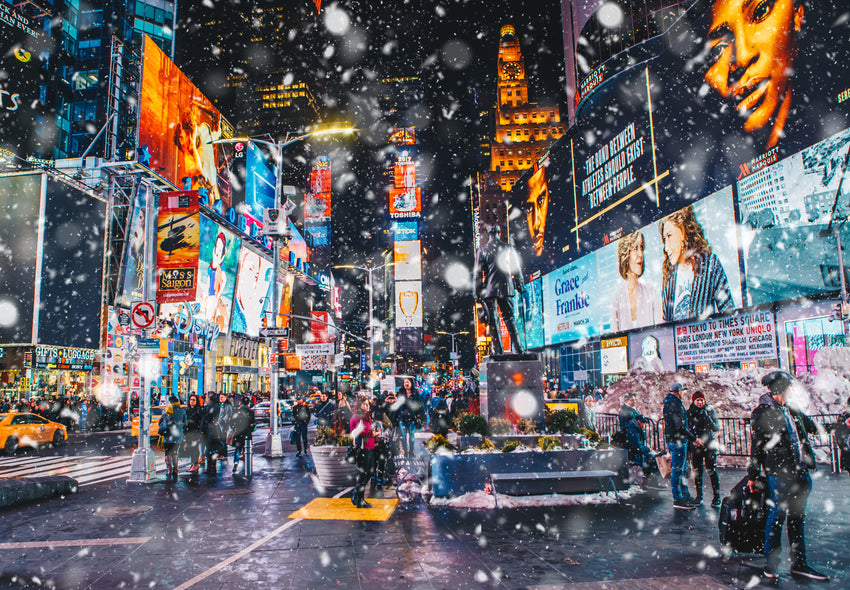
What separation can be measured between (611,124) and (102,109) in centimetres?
4929

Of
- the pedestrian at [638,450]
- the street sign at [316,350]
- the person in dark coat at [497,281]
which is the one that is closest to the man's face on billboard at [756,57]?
the person in dark coat at [497,281]

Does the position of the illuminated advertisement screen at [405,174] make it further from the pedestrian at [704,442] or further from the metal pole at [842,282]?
the pedestrian at [704,442]

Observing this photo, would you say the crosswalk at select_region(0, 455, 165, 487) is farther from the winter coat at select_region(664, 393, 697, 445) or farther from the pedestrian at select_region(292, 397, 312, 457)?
the winter coat at select_region(664, 393, 697, 445)

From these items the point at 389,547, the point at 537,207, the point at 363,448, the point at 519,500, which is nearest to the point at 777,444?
the point at 389,547

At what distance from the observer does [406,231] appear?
10606 cm

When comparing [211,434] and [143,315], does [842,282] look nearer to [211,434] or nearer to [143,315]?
[211,434]

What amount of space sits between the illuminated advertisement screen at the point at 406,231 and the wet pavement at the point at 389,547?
314ft

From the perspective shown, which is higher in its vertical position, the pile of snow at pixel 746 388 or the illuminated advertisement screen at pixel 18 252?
the illuminated advertisement screen at pixel 18 252

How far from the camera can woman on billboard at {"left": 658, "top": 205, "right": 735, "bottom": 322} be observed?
87.6 feet

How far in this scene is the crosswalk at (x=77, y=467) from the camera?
14144 mm

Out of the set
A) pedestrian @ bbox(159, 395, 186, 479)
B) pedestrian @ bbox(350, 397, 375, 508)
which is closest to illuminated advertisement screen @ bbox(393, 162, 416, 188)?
pedestrian @ bbox(159, 395, 186, 479)

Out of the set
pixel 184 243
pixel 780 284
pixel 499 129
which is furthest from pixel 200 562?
pixel 499 129

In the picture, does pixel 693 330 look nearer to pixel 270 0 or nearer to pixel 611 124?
pixel 611 124

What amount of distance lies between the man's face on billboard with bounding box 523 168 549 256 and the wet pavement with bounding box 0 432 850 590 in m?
43.9
